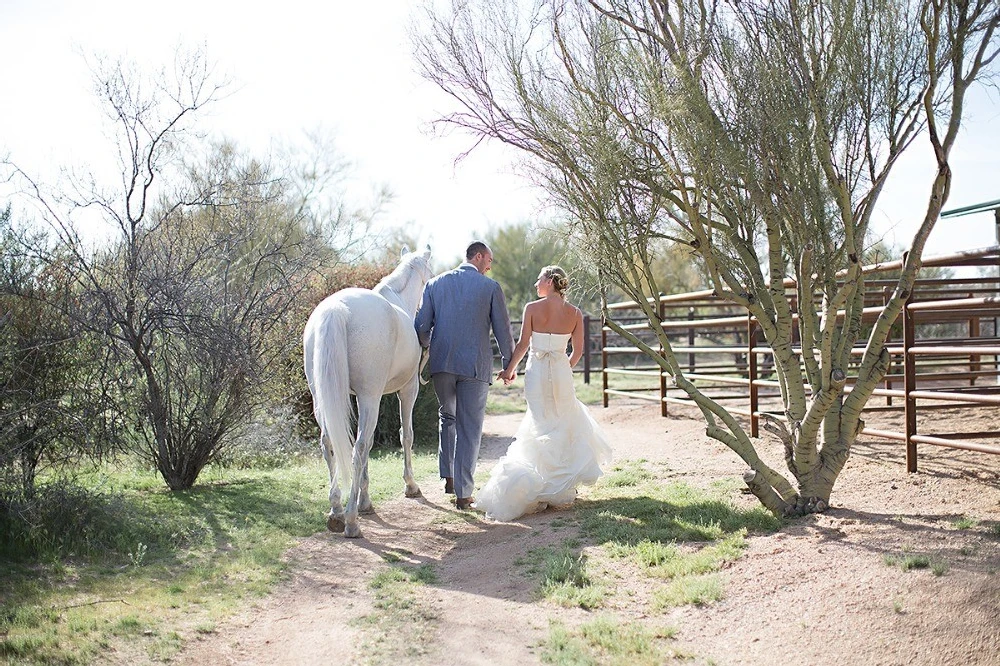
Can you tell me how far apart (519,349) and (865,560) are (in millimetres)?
2978

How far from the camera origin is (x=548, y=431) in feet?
20.0

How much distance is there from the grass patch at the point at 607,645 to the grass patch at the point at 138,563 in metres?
1.27

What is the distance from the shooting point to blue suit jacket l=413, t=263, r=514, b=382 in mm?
6227

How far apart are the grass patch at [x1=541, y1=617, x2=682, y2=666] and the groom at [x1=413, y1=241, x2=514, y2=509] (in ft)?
8.58

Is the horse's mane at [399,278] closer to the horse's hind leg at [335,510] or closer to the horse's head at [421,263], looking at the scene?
the horse's head at [421,263]

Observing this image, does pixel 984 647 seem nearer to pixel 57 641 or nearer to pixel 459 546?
pixel 459 546

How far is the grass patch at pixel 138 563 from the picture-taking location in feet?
11.4

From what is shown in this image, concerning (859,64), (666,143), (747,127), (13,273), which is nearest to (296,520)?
(13,273)

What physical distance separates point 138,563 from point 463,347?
2682 millimetres

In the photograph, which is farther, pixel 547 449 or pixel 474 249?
pixel 474 249

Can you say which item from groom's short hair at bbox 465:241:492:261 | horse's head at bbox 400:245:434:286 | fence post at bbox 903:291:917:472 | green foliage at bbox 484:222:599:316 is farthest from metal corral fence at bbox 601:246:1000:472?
green foliage at bbox 484:222:599:316

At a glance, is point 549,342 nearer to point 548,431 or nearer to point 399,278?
point 548,431

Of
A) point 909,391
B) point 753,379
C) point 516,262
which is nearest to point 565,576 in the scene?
point 909,391

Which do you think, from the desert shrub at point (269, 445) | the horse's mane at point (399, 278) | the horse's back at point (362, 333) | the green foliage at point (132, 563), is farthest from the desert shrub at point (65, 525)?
the desert shrub at point (269, 445)
